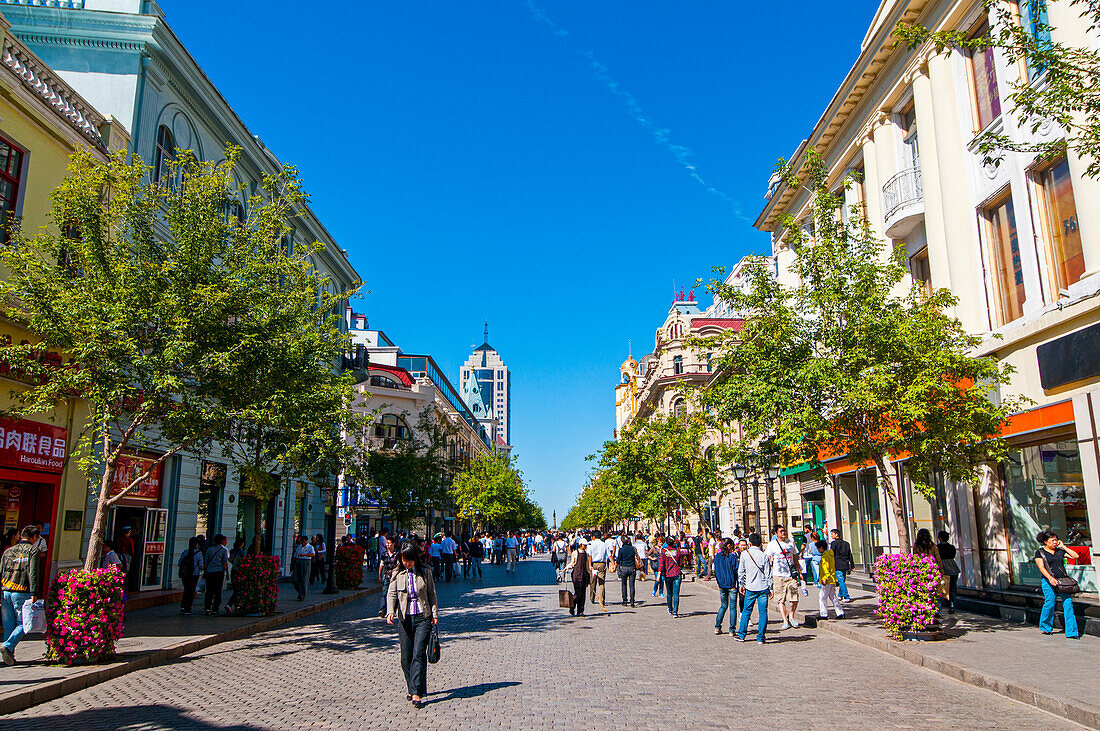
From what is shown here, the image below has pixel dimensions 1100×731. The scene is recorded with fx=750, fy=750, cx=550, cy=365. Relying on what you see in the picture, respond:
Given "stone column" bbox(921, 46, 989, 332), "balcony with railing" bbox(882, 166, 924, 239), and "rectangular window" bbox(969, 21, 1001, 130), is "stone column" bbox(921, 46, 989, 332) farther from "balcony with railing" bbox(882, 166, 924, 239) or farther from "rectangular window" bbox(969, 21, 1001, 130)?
"balcony with railing" bbox(882, 166, 924, 239)

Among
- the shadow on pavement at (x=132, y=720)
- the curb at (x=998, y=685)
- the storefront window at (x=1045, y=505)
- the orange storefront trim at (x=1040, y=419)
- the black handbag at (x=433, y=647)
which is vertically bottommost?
the shadow on pavement at (x=132, y=720)

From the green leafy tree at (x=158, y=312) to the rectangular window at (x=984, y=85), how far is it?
14778 millimetres

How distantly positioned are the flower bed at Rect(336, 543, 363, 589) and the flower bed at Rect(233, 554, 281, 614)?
717cm

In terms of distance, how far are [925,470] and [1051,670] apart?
4.72m

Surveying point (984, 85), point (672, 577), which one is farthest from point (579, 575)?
point (984, 85)

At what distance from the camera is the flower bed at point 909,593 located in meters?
11.4

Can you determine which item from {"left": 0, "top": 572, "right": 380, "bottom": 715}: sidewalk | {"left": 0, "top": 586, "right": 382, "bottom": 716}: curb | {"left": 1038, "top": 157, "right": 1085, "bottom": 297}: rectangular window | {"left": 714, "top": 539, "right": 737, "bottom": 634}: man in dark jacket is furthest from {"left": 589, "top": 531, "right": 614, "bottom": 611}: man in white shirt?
{"left": 1038, "top": 157, "right": 1085, "bottom": 297}: rectangular window

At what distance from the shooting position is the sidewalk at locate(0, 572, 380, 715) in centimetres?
856

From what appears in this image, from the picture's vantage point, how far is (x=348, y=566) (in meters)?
23.2

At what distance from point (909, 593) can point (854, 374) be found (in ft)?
12.4

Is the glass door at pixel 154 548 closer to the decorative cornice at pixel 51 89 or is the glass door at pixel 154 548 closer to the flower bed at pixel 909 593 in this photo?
the decorative cornice at pixel 51 89

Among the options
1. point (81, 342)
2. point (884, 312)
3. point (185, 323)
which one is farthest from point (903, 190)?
point (81, 342)

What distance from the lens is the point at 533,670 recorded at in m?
10.1

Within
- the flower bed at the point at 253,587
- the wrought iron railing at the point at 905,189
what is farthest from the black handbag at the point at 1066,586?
the flower bed at the point at 253,587
